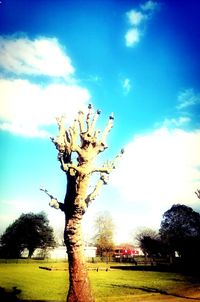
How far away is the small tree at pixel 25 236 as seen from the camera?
254 ft

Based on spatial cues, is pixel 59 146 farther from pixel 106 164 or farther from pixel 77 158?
pixel 106 164

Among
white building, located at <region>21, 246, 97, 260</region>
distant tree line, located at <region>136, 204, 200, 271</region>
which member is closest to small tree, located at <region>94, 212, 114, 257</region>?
white building, located at <region>21, 246, 97, 260</region>

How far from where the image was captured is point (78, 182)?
1145 cm

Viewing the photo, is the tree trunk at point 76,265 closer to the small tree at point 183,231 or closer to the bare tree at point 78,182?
the bare tree at point 78,182

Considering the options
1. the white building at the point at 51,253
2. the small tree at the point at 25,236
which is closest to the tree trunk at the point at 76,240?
the small tree at the point at 25,236

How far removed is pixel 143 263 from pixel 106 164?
58042 mm

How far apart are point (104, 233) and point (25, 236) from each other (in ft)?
88.1

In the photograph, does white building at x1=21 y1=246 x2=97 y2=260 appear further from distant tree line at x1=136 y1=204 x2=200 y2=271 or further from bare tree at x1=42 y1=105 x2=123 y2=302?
bare tree at x1=42 y1=105 x2=123 y2=302

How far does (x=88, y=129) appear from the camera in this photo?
12.6 meters

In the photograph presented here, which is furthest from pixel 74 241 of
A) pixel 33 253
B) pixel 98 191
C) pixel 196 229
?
pixel 33 253

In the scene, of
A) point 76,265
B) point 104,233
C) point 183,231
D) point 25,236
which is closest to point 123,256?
point 104,233

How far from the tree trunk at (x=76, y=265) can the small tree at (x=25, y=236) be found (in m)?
71.7

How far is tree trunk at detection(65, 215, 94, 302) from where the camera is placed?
1058 centimetres

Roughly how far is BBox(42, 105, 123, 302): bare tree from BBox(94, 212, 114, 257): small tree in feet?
272
